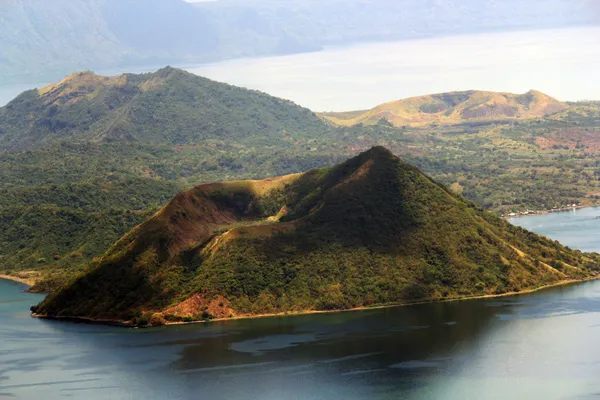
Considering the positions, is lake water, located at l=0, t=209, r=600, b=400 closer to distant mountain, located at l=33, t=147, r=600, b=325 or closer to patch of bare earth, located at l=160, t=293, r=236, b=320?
patch of bare earth, located at l=160, t=293, r=236, b=320

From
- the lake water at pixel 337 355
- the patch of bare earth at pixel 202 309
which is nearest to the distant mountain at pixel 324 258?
the patch of bare earth at pixel 202 309

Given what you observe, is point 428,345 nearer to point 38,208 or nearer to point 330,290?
point 330,290

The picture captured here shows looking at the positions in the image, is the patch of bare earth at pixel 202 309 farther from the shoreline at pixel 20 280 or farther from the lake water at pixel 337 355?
the shoreline at pixel 20 280

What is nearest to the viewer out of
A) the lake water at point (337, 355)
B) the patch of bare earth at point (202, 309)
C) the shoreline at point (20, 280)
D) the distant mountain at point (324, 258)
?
the lake water at point (337, 355)

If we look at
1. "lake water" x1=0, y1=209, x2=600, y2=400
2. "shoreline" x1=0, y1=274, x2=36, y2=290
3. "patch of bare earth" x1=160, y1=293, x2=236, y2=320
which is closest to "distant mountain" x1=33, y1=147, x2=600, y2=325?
"patch of bare earth" x1=160, y1=293, x2=236, y2=320

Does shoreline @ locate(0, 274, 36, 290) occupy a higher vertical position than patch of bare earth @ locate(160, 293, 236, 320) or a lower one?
higher

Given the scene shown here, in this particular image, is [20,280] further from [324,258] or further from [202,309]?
[324,258]
